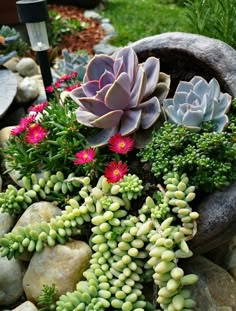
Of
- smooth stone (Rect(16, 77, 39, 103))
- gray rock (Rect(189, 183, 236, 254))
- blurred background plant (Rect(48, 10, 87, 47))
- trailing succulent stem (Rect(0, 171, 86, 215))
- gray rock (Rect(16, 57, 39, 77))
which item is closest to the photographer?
gray rock (Rect(189, 183, 236, 254))

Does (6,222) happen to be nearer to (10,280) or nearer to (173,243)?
(10,280)

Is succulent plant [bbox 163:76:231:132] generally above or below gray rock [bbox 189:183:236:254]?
above

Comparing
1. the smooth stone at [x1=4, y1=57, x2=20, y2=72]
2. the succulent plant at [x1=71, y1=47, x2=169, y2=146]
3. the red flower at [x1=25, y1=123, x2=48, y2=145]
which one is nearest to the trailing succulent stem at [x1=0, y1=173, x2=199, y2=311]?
the succulent plant at [x1=71, y1=47, x2=169, y2=146]

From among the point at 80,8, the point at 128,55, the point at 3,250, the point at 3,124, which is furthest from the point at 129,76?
the point at 80,8

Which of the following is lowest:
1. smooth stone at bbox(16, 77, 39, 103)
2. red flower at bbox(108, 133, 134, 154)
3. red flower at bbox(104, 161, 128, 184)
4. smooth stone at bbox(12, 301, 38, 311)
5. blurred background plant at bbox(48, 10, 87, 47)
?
blurred background plant at bbox(48, 10, 87, 47)

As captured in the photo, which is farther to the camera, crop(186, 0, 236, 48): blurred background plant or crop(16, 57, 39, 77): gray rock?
crop(16, 57, 39, 77): gray rock

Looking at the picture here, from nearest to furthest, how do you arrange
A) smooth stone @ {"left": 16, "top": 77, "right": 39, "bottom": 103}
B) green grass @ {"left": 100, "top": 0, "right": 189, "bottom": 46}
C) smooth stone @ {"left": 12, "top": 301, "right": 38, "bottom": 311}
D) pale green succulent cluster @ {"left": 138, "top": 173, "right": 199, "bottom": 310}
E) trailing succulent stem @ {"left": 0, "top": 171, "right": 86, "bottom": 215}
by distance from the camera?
pale green succulent cluster @ {"left": 138, "top": 173, "right": 199, "bottom": 310} → smooth stone @ {"left": 12, "top": 301, "right": 38, "bottom": 311} → trailing succulent stem @ {"left": 0, "top": 171, "right": 86, "bottom": 215} → smooth stone @ {"left": 16, "top": 77, "right": 39, "bottom": 103} → green grass @ {"left": 100, "top": 0, "right": 189, "bottom": 46}

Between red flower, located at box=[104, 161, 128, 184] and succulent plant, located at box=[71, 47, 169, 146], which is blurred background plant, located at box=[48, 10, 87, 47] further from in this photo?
→ red flower, located at box=[104, 161, 128, 184]
